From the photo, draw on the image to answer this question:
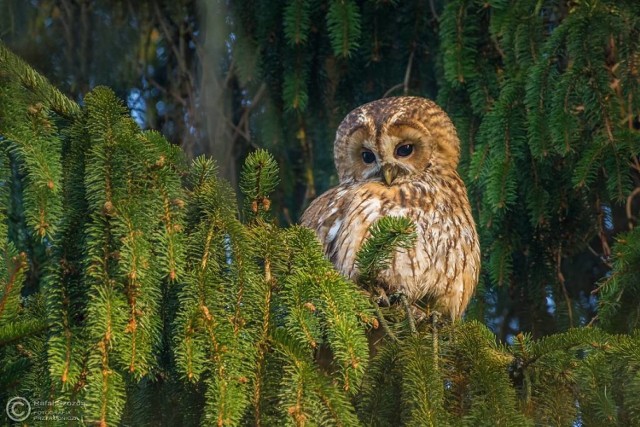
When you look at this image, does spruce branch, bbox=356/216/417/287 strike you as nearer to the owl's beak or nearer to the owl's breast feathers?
the owl's breast feathers

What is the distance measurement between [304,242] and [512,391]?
Answer: 552mm

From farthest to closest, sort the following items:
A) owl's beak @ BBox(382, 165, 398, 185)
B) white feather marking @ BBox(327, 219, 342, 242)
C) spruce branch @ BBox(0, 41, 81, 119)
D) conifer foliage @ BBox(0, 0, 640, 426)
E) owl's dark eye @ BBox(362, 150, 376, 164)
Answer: owl's dark eye @ BBox(362, 150, 376, 164)
owl's beak @ BBox(382, 165, 398, 185)
white feather marking @ BBox(327, 219, 342, 242)
spruce branch @ BBox(0, 41, 81, 119)
conifer foliage @ BBox(0, 0, 640, 426)

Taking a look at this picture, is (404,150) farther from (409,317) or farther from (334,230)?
(409,317)

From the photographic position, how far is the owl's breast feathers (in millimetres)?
2996

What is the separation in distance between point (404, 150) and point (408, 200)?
34cm

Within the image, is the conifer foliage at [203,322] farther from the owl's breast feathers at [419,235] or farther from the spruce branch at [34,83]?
the owl's breast feathers at [419,235]

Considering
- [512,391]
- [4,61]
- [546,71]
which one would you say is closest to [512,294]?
[546,71]

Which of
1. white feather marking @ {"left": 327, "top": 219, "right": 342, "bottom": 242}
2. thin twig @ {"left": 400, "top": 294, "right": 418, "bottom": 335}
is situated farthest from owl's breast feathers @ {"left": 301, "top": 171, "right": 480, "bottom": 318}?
thin twig @ {"left": 400, "top": 294, "right": 418, "bottom": 335}

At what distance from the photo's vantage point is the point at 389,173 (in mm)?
3316

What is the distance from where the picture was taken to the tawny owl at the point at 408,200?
303 centimetres

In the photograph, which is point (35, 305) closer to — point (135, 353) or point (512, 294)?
point (135, 353)

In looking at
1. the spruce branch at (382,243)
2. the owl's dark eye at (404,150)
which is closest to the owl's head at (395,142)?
the owl's dark eye at (404,150)

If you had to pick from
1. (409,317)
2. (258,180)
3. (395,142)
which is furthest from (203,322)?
(395,142)

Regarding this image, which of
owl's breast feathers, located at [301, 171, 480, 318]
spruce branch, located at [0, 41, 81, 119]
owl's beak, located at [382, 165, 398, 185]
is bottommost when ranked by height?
spruce branch, located at [0, 41, 81, 119]
